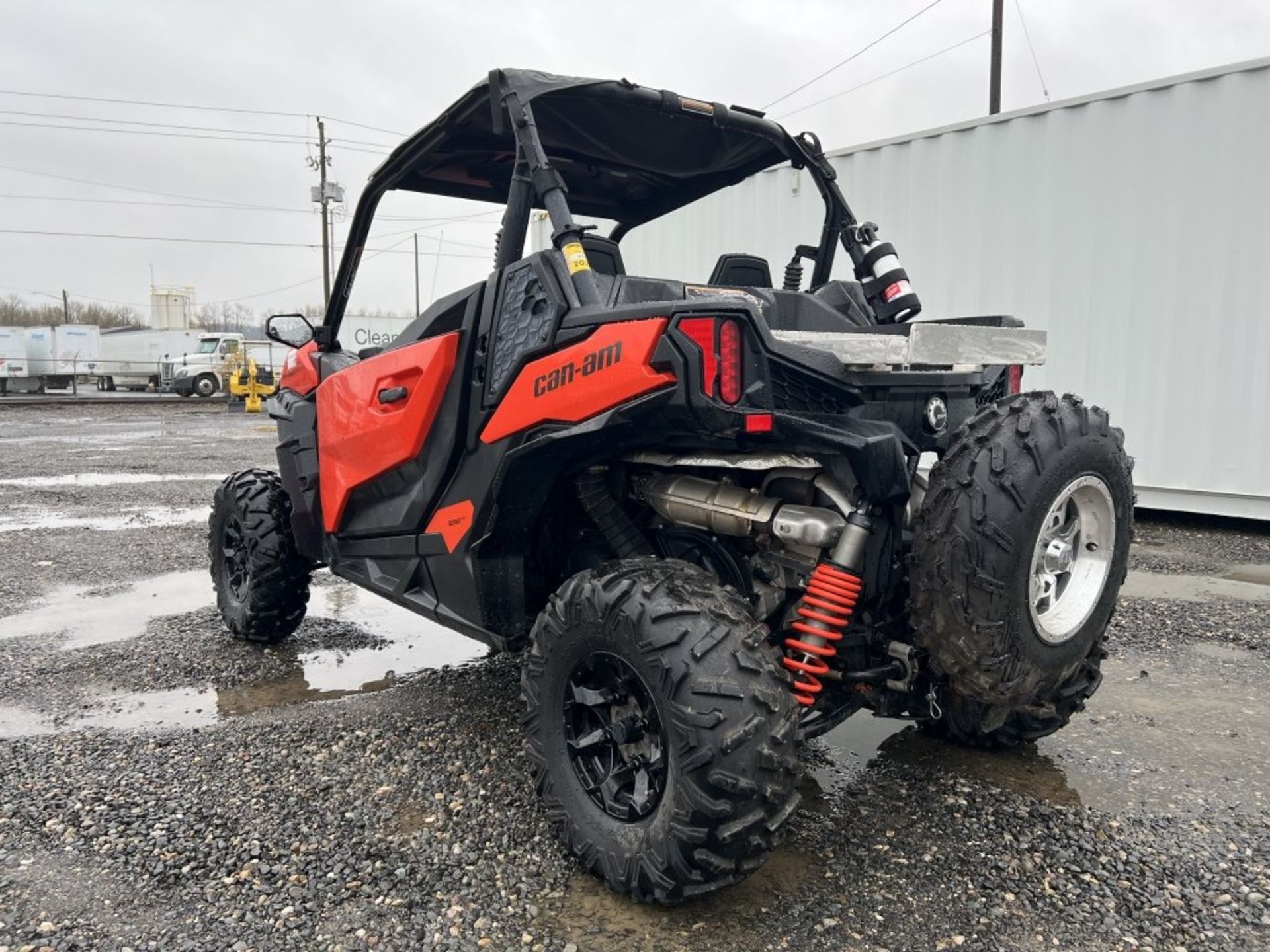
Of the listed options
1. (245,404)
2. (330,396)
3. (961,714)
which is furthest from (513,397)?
(245,404)

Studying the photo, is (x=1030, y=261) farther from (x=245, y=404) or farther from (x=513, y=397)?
(x=245, y=404)

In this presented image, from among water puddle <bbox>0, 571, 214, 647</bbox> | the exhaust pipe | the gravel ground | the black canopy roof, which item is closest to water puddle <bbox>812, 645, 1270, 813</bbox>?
the gravel ground

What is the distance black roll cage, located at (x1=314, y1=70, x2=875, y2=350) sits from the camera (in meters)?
2.91

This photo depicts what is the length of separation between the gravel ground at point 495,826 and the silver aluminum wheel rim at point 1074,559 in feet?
2.34

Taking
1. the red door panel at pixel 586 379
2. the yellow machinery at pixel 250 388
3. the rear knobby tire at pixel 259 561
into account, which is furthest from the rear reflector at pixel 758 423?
the yellow machinery at pixel 250 388

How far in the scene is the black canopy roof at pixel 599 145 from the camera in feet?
10.2

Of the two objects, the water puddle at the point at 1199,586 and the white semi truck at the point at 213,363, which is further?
the white semi truck at the point at 213,363

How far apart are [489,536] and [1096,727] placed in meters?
2.49

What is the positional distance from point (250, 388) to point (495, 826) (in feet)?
84.5

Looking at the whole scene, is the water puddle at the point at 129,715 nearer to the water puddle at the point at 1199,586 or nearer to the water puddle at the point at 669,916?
the water puddle at the point at 669,916

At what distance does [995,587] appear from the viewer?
7.14 ft

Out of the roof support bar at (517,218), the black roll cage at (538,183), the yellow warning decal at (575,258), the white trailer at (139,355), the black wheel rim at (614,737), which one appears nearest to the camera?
the black wheel rim at (614,737)

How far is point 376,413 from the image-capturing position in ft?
11.5

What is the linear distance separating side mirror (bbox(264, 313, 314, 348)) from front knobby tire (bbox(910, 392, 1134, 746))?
3.06 metres
